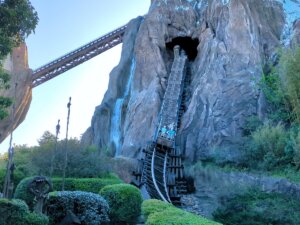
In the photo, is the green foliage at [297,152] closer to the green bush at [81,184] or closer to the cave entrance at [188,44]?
the green bush at [81,184]

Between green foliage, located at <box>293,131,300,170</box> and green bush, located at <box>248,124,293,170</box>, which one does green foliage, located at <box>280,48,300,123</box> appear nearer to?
green bush, located at <box>248,124,293,170</box>

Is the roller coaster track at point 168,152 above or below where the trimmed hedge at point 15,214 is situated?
above

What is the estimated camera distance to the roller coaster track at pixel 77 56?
1630 inches

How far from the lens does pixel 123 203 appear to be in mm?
13852

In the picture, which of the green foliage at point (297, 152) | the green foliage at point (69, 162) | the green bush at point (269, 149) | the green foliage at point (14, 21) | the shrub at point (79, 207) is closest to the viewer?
the green foliage at point (14, 21)

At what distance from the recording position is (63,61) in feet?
137

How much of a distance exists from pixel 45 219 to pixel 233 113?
641 inches

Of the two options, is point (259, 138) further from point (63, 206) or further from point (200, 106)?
point (63, 206)

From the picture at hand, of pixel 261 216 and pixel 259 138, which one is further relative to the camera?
pixel 259 138

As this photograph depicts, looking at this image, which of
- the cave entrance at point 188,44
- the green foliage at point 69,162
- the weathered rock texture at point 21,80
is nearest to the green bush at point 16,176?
the green foliage at point 69,162

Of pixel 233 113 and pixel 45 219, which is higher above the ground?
pixel 233 113

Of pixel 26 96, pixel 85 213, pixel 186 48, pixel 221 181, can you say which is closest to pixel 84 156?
pixel 221 181

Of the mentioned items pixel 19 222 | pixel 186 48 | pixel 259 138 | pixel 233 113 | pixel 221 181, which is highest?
pixel 186 48

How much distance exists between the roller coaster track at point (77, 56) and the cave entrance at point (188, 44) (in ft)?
31.3
